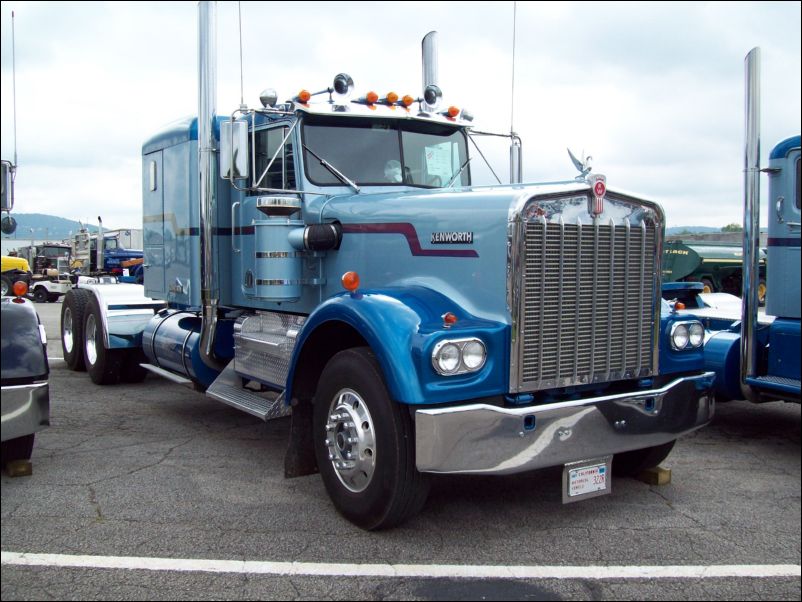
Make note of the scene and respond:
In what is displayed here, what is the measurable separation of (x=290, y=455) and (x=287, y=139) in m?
2.33

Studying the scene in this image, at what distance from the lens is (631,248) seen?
471 centimetres

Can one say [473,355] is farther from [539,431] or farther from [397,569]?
[397,569]

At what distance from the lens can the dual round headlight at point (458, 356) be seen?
3.94 metres

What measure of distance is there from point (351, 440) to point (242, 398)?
1.81 meters

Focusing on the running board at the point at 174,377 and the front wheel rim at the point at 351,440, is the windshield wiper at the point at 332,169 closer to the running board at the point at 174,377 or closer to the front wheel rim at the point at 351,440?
the front wheel rim at the point at 351,440

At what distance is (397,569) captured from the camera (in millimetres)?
3881

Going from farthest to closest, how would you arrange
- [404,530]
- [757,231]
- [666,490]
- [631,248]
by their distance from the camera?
[757,231], [666,490], [631,248], [404,530]

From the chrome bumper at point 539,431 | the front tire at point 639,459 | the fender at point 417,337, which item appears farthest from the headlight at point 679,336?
the fender at point 417,337

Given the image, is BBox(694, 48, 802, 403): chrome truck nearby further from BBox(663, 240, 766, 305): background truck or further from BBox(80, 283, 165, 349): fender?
BBox(663, 240, 766, 305): background truck

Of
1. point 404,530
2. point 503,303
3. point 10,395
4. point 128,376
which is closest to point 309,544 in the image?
point 404,530

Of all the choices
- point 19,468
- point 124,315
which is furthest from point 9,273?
point 124,315

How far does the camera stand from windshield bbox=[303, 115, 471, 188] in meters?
5.80

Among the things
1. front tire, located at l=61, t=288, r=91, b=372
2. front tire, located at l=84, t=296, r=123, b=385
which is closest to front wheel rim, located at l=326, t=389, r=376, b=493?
front tire, located at l=84, t=296, r=123, b=385

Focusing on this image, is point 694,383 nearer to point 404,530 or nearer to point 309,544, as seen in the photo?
point 404,530
